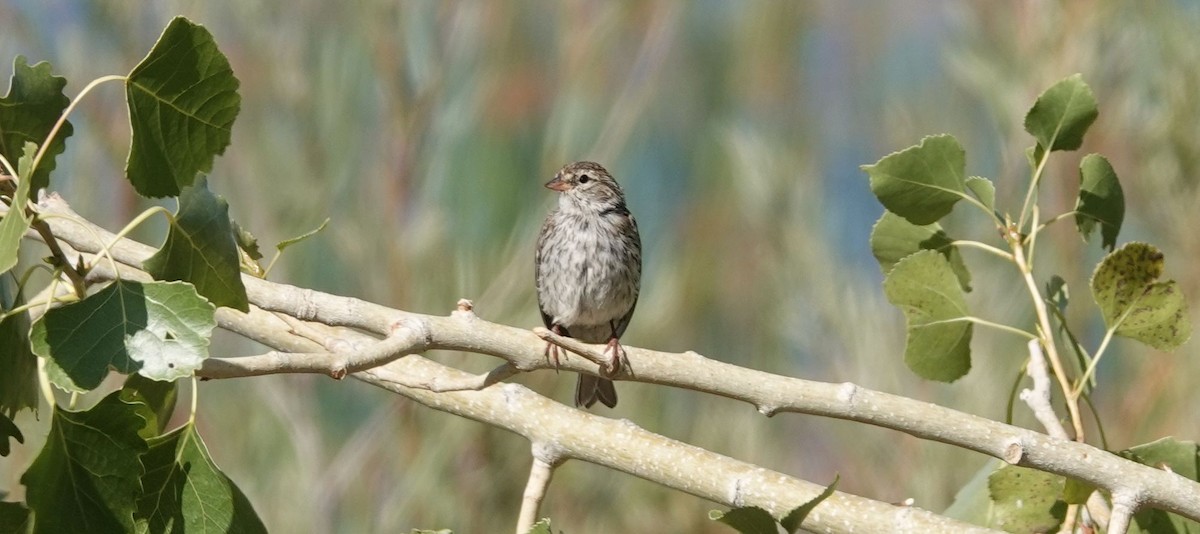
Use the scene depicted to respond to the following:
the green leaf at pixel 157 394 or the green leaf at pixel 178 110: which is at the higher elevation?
the green leaf at pixel 178 110

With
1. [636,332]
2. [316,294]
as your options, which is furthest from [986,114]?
[316,294]

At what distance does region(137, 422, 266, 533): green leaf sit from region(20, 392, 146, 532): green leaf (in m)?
0.11

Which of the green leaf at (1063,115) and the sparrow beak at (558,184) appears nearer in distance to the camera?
the green leaf at (1063,115)

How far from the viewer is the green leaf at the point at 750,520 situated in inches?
42.6

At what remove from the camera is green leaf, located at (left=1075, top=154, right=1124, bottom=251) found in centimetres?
158

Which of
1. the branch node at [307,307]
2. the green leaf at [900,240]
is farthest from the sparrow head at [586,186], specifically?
the branch node at [307,307]

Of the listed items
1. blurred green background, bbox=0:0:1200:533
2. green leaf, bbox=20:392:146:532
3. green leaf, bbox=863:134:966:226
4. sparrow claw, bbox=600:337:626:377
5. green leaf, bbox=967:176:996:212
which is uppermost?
blurred green background, bbox=0:0:1200:533

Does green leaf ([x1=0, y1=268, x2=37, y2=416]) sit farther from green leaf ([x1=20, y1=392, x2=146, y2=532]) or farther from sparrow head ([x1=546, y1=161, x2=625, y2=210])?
sparrow head ([x1=546, y1=161, x2=625, y2=210])

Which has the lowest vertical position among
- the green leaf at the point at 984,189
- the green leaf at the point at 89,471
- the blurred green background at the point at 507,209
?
the green leaf at the point at 89,471

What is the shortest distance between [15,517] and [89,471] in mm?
154

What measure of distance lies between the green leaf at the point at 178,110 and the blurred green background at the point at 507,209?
148 centimetres

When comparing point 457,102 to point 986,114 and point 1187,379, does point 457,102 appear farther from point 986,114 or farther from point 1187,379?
point 1187,379

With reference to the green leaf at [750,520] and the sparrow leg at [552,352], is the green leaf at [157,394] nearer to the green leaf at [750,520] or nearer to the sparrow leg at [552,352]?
the sparrow leg at [552,352]

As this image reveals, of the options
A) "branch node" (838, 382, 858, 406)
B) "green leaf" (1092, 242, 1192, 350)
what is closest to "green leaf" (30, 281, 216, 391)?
"branch node" (838, 382, 858, 406)
